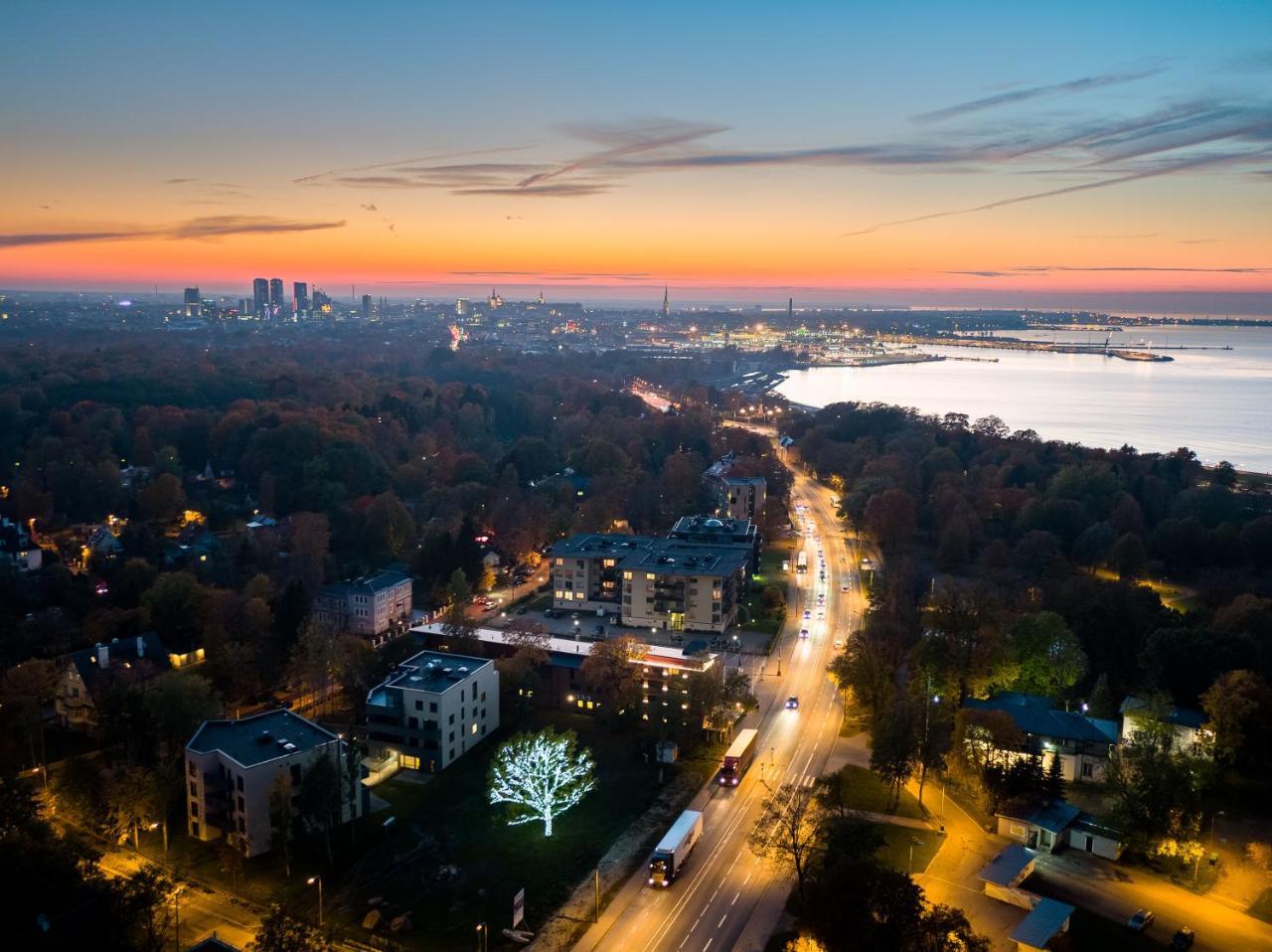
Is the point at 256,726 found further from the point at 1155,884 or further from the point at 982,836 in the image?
the point at 1155,884

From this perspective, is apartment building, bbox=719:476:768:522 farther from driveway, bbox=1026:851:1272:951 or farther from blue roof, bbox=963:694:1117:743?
driveway, bbox=1026:851:1272:951

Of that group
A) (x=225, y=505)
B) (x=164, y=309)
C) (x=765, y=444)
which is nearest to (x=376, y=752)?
(x=225, y=505)

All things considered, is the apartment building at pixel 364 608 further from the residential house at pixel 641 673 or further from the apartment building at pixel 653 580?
the apartment building at pixel 653 580

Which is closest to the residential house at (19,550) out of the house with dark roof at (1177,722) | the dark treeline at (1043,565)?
the dark treeline at (1043,565)

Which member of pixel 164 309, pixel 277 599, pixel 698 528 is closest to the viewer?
pixel 277 599

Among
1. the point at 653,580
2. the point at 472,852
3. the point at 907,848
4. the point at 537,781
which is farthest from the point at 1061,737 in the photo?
the point at 653,580

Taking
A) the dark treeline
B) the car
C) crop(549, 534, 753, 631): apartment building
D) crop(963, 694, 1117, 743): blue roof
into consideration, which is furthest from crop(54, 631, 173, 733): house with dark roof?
the car
